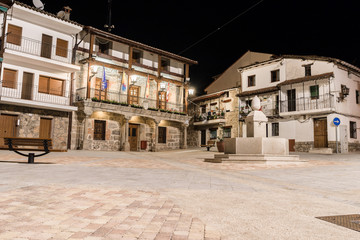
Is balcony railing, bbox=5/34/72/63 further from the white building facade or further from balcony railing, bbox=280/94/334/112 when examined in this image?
balcony railing, bbox=280/94/334/112

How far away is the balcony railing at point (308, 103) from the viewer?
22250mm

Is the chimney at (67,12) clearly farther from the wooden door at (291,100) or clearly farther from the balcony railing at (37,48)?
the wooden door at (291,100)

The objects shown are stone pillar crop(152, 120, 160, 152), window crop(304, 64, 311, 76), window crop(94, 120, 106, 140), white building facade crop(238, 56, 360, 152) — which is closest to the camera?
window crop(94, 120, 106, 140)

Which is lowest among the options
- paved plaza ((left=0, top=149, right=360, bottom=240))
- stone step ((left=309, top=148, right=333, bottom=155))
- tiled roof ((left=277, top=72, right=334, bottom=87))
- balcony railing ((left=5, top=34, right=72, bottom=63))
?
paved plaza ((left=0, top=149, right=360, bottom=240))

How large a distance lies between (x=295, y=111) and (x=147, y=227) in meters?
24.2

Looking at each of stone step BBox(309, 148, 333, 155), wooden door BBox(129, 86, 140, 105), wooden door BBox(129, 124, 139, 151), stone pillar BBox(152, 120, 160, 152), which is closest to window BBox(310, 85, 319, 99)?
stone step BBox(309, 148, 333, 155)

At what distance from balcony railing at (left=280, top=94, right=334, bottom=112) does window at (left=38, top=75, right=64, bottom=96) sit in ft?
64.0

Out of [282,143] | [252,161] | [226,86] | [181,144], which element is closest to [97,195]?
[252,161]

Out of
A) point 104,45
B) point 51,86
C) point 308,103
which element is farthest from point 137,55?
point 308,103

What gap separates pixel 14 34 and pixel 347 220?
70.2 ft

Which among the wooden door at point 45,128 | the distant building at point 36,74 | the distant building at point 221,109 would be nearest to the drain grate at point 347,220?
the distant building at point 36,74

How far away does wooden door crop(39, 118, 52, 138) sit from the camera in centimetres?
1927

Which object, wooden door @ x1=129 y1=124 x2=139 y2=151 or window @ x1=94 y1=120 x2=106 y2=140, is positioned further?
wooden door @ x1=129 y1=124 x2=139 y2=151

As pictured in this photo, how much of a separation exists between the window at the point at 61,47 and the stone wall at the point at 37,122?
4.47 m
